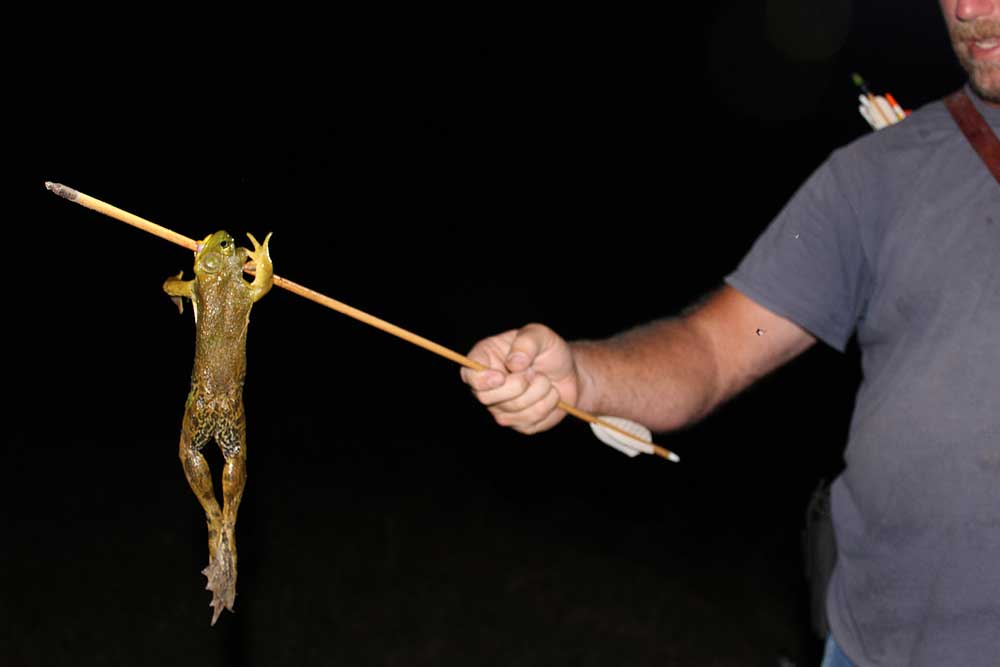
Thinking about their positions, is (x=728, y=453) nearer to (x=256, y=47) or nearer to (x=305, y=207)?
(x=305, y=207)

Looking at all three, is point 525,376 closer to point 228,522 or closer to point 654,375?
point 654,375

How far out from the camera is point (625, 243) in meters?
5.34

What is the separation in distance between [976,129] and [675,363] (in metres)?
0.69

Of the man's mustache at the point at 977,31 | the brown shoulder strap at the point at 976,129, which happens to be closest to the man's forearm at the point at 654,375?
the brown shoulder strap at the point at 976,129

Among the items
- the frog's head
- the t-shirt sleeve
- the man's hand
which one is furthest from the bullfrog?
the t-shirt sleeve

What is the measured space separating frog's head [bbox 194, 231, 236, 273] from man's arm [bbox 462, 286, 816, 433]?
2.14ft

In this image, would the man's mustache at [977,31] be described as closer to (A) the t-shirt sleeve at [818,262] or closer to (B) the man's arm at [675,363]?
(A) the t-shirt sleeve at [818,262]

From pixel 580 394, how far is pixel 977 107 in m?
0.88

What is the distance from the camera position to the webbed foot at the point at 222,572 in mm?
1186

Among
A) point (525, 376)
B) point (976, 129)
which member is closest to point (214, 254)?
point (525, 376)

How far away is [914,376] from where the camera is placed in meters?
1.44

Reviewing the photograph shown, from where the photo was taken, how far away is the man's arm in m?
1.71

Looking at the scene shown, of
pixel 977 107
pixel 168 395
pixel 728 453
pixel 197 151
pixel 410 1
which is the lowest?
pixel 728 453

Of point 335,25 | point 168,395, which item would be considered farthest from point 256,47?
point 168,395
